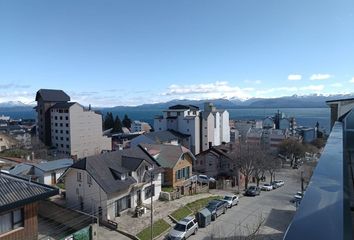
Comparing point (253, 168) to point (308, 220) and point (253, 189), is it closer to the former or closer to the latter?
point (253, 189)

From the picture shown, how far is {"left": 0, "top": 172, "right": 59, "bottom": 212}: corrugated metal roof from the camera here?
8.48 meters

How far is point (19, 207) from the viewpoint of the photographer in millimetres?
8766

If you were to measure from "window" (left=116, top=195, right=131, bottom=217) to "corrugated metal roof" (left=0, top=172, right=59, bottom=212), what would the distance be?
11246 mm

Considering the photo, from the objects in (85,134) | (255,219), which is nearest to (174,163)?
(255,219)

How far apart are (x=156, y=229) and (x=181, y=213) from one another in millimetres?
3294

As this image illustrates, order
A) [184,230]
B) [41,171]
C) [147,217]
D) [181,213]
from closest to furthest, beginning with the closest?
[184,230] < [147,217] < [181,213] < [41,171]

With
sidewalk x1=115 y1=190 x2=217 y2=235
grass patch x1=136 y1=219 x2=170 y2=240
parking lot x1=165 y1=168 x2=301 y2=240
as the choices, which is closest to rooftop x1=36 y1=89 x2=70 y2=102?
sidewalk x1=115 y1=190 x2=217 y2=235

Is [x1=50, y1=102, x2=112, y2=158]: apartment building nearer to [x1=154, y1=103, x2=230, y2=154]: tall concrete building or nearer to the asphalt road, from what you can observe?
[x1=154, y1=103, x2=230, y2=154]: tall concrete building

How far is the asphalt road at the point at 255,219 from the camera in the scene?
17.8m

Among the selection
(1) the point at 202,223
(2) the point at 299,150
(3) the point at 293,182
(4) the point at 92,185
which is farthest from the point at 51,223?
(2) the point at 299,150

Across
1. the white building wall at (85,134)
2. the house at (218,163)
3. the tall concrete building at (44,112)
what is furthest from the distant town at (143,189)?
the white building wall at (85,134)

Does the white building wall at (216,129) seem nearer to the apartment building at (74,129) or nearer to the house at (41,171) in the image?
the apartment building at (74,129)

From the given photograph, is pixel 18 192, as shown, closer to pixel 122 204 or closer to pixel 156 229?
pixel 156 229

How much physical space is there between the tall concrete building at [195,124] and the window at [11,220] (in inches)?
1742
